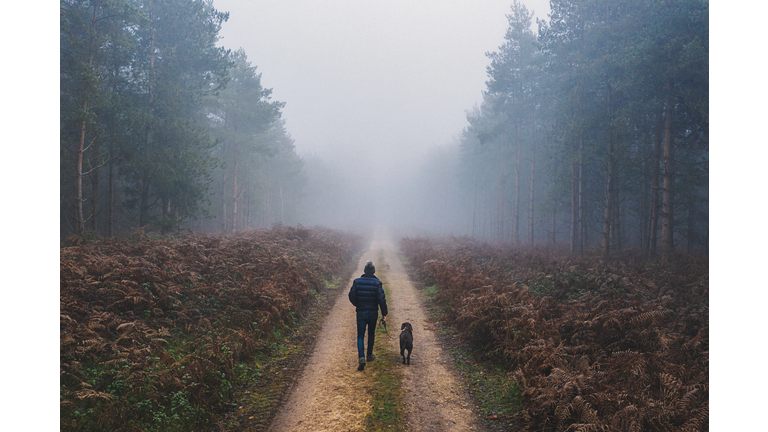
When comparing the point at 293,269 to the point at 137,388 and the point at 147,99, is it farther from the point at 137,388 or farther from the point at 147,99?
the point at 147,99

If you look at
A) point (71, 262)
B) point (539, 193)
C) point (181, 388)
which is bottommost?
point (181, 388)

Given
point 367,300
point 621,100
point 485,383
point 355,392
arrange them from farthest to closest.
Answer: point 621,100
point 367,300
point 485,383
point 355,392

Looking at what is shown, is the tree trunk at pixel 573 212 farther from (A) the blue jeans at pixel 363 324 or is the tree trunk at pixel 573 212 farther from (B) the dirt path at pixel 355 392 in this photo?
(A) the blue jeans at pixel 363 324

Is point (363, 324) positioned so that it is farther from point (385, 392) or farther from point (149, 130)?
point (149, 130)

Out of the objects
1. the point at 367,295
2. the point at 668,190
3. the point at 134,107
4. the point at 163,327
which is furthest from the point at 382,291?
the point at 134,107

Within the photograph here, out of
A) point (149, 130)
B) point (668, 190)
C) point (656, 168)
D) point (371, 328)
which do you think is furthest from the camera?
point (149, 130)

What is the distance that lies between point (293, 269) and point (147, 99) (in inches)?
506

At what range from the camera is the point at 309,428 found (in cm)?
538

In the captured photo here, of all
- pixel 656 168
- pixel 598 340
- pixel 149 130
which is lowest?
pixel 598 340

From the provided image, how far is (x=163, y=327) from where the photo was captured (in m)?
7.88

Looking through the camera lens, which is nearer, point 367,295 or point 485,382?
point 485,382

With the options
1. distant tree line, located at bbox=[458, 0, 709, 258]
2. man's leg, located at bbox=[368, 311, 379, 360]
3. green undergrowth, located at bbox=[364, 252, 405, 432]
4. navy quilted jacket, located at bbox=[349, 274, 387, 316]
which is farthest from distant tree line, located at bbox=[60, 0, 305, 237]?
distant tree line, located at bbox=[458, 0, 709, 258]

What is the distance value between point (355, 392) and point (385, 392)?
527mm

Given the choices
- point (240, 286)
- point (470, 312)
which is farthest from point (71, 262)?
point (470, 312)
